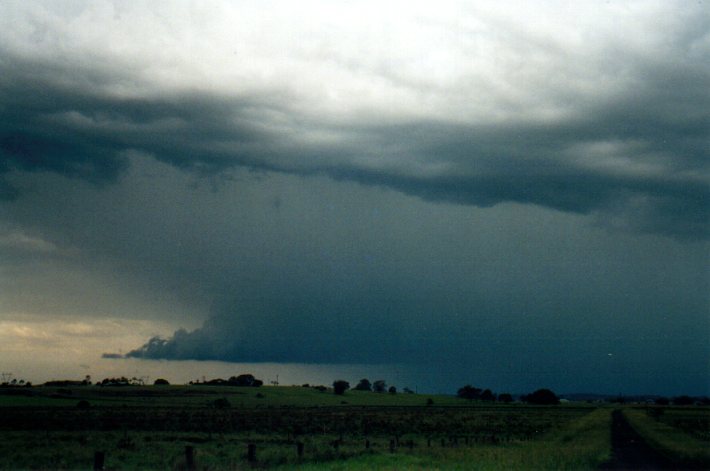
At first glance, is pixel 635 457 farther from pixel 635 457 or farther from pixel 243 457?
pixel 243 457

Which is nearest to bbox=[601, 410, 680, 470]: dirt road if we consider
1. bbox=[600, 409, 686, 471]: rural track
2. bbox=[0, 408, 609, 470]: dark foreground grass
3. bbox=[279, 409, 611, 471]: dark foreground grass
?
bbox=[600, 409, 686, 471]: rural track

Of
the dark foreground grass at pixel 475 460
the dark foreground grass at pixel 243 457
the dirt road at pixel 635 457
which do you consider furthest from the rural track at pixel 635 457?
the dark foreground grass at pixel 243 457

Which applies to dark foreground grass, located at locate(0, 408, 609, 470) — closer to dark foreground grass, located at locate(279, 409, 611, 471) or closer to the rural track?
dark foreground grass, located at locate(279, 409, 611, 471)

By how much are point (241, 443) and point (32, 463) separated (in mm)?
16383

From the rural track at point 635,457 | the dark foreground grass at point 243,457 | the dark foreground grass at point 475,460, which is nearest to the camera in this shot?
the dark foreground grass at point 475,460

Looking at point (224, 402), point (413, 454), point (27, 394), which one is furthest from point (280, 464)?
point (27, 394)

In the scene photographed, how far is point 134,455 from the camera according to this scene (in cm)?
3412

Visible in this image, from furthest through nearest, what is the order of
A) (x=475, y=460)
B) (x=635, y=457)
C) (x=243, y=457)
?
(x=635, y=457), (x=243, y=457), (x=475, y=460)

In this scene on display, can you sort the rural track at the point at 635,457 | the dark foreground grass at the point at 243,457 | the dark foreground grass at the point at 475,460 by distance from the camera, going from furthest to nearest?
the rural track at the point at 635,457, the dark foreground grass at the point at 243,457, the dark foreground grass at the point at 475,460

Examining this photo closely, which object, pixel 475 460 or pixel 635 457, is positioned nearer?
pixel 475 460

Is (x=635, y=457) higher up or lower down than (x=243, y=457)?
higher up

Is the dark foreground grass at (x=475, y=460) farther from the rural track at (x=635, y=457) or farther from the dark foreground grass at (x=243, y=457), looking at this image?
the rural track at (x=635, y=457)

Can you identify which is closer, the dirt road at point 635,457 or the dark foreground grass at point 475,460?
the dark foreground grass at point 475,460

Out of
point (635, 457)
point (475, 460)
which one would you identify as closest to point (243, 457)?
point (475, 460)
